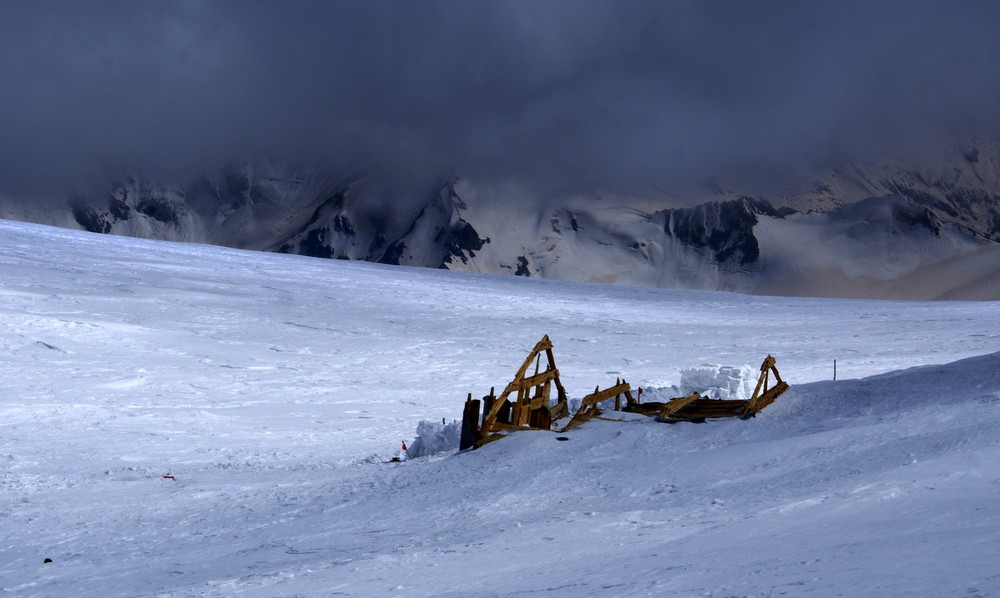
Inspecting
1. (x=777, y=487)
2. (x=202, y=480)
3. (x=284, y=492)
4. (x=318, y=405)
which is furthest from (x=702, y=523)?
(x=318, y=405)

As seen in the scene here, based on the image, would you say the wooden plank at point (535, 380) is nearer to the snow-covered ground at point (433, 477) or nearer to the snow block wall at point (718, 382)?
the snow-covered ground at point (433, 477)

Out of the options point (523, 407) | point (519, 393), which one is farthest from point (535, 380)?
point (523, 407)

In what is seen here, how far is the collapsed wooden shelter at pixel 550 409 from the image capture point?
11586 millimetres

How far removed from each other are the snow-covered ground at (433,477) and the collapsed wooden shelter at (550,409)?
1.17 feet

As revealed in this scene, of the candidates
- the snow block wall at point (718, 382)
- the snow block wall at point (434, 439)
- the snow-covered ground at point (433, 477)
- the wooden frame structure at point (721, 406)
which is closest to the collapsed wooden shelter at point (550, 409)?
the wooden frame structure at point (721, 406)

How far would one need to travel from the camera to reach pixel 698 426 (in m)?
11.1

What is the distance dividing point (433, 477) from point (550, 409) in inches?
123

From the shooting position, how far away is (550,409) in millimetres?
13047

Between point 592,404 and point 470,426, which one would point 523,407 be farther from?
point 592,404

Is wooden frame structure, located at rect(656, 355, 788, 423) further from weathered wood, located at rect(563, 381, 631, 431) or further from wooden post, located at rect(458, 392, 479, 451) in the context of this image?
wooden post, located at rect(458, 392, 479, 451)

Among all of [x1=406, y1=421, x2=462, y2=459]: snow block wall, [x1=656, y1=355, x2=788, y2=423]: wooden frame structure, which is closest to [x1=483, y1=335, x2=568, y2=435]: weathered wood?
[x1=406, y1=421, x2=462, y2=459]: snow block wall

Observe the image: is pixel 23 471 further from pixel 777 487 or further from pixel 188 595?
pixel 777 487

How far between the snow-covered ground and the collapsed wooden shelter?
14.0 inches

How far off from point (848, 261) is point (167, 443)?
193534 millimetres
